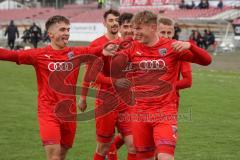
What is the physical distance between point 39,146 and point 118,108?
2825 mm

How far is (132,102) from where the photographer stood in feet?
26.9

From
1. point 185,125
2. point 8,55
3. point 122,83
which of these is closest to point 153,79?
point 122,83

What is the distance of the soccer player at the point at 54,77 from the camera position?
7613mm

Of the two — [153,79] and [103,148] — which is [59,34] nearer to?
[153,79]

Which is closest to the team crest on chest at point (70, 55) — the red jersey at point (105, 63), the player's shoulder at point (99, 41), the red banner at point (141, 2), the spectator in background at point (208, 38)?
the red jersey at point (105, 63)

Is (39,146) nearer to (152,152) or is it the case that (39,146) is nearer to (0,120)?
(0,120)

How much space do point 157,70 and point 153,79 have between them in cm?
14

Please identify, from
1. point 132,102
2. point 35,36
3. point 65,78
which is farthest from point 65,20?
point 35,36

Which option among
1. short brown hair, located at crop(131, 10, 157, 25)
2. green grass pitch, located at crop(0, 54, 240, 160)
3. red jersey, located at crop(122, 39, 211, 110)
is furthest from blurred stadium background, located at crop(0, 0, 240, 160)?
short brown hair, located at crop(131, 10, 157, 25)

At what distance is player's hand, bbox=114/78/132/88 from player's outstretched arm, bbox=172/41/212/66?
43.9 inches

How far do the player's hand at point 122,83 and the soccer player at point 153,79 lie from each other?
715 millimetres

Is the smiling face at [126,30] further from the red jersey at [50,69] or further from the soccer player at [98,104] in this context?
the red jersey at [50,69]

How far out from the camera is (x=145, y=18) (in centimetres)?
727

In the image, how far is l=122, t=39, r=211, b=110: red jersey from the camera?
725 cm
